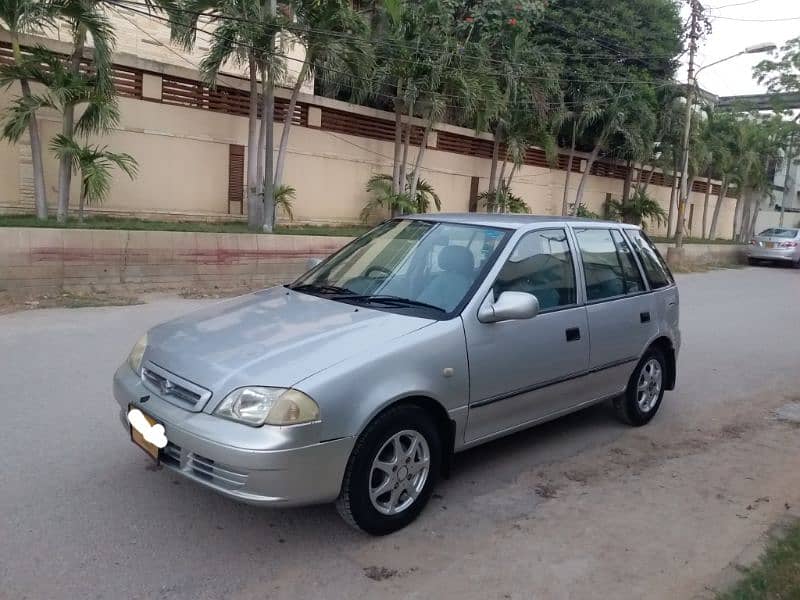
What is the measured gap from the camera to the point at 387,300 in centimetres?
404

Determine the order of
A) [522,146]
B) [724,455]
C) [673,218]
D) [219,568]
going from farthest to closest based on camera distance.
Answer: [673,218] → [522,146] → [724,455] → [219,568]

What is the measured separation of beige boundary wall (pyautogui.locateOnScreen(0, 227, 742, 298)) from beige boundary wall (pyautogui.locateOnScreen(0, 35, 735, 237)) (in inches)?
134

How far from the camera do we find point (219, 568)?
3.18 meters

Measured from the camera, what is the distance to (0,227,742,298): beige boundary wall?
30.8 ft

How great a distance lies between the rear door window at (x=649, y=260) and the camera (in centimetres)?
554

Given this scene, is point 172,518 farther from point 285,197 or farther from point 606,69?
point 606,69

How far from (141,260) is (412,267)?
745cm

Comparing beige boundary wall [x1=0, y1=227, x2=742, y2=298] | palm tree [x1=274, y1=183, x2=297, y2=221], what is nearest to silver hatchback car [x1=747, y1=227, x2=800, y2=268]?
palm tree [x1=274, y1=183, x2=297, y2=221]

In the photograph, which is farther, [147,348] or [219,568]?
[147,348]

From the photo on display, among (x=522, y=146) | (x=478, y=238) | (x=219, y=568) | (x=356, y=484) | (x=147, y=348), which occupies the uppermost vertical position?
(x=522, y=146)

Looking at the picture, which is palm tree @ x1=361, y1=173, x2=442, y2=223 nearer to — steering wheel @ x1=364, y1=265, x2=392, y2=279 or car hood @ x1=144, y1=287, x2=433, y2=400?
steering wheel @ x1=364, y1=265, x2=392, y2=279

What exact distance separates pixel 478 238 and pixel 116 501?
103 inches

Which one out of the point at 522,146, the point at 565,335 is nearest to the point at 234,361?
the point at 565,335

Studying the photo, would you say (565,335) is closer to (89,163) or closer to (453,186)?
(89,163)
